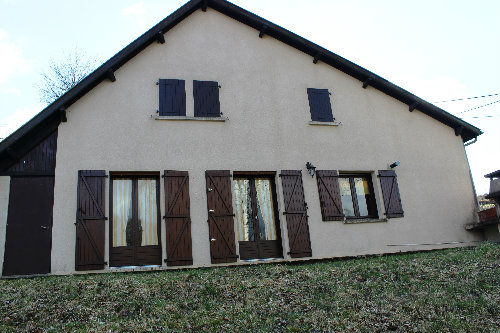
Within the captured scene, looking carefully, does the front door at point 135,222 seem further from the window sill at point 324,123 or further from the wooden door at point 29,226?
the window sill at point 324,123

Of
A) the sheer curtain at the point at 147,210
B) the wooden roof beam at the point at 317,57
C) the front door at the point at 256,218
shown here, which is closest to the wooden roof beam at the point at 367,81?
the wooden roof beam at the point at 317,57

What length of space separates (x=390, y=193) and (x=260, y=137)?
3.70m

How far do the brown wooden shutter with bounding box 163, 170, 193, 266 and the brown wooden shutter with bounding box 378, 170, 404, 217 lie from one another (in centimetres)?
506

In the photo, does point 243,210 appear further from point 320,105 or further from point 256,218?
point 320,105

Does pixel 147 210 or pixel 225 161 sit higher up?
pixel 225 161

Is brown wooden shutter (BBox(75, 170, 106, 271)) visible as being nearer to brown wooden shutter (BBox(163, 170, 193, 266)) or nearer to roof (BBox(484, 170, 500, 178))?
brown wooden shutter (BBox(163, 170, 193, 266))

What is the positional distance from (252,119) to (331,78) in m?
2.85

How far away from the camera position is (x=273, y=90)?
37.9 feet

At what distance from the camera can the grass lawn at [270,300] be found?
19.3ft

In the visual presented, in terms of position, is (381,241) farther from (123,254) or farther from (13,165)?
(13,165)

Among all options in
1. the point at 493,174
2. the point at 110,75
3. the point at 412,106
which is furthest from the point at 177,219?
the point at 493,174

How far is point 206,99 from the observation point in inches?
430

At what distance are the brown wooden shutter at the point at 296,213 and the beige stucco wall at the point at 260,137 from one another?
18 cm

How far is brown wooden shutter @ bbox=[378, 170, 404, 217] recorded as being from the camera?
37.0 feet
